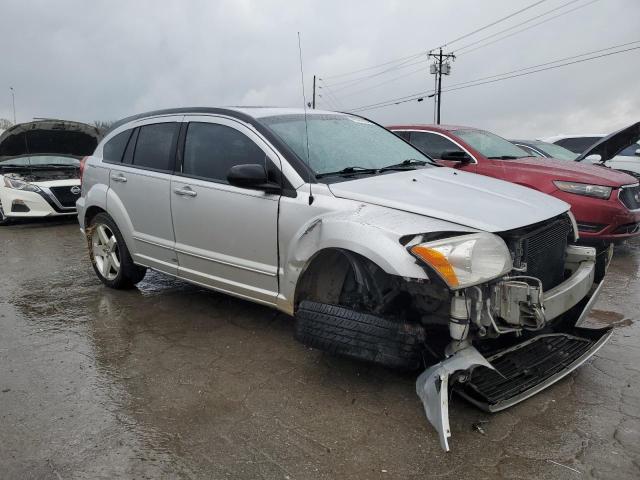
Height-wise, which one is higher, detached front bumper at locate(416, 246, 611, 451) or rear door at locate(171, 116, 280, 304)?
rear door at locate(171, 116, 280, 304)

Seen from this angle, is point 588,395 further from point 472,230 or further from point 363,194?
point 363,194

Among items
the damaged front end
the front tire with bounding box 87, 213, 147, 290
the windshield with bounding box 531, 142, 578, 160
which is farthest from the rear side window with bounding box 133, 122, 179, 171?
the windshield with bounding box 531, 142, 578, 160

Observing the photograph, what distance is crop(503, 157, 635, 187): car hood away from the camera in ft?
19.8

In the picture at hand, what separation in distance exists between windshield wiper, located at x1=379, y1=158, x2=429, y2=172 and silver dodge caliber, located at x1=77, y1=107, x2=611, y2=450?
0.06 ft

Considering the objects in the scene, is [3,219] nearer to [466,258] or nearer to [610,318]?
Result: [466,258]

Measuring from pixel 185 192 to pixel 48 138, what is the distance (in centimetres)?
794

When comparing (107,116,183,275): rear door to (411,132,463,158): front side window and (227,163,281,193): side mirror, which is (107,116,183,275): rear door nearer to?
(227,163,281,193): side mirror

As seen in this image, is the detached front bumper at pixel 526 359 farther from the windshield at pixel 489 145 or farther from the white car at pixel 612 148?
the white car at pixel 612 148

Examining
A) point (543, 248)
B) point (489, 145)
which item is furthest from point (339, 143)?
point (489, 145)

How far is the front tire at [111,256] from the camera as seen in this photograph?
197 inches

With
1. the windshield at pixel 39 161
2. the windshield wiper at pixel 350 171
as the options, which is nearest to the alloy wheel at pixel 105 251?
the windshield wiper at pixel 350 171

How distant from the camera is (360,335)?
113 inches

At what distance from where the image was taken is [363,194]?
3158 mm

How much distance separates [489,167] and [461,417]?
13.9 feet
